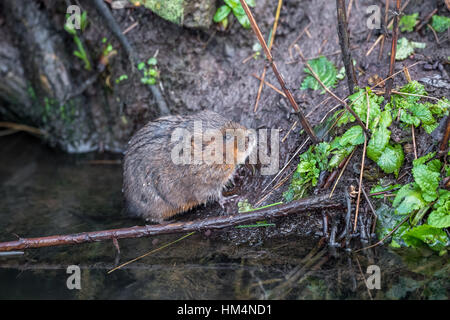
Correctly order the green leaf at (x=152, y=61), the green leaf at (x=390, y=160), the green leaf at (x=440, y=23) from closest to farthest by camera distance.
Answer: the green leaf at (x=390, y=160) → the green leaf at (x=440, y=23) → the green leaf at (x=152, y=61)

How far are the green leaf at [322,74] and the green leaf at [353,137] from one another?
2.64 ft

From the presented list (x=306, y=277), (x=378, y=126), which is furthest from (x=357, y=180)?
(x=306, y=277)

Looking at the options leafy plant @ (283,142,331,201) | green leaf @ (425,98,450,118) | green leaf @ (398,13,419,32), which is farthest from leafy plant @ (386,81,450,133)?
green leaf @ (398,13,419,32)

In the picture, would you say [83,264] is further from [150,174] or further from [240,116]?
[240,116]

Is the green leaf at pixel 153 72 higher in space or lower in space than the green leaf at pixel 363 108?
higher

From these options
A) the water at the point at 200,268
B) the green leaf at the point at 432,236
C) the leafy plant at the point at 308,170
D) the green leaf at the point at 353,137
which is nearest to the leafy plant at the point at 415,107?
the green leaf at the point at 353,137

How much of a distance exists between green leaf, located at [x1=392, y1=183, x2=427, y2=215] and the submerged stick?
0.47 metres

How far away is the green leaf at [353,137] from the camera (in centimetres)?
374

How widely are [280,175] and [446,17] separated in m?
2.38

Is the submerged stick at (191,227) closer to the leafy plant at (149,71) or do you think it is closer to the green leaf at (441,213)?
the green leaf at (441,213)

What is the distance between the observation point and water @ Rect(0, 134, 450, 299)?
3.13 metres

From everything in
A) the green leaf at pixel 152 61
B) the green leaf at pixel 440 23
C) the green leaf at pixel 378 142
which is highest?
the green leaf at pixel 440 23

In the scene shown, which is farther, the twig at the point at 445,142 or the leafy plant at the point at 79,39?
the leafy plant at the point at 79,39

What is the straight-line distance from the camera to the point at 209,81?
5184 millimetres
